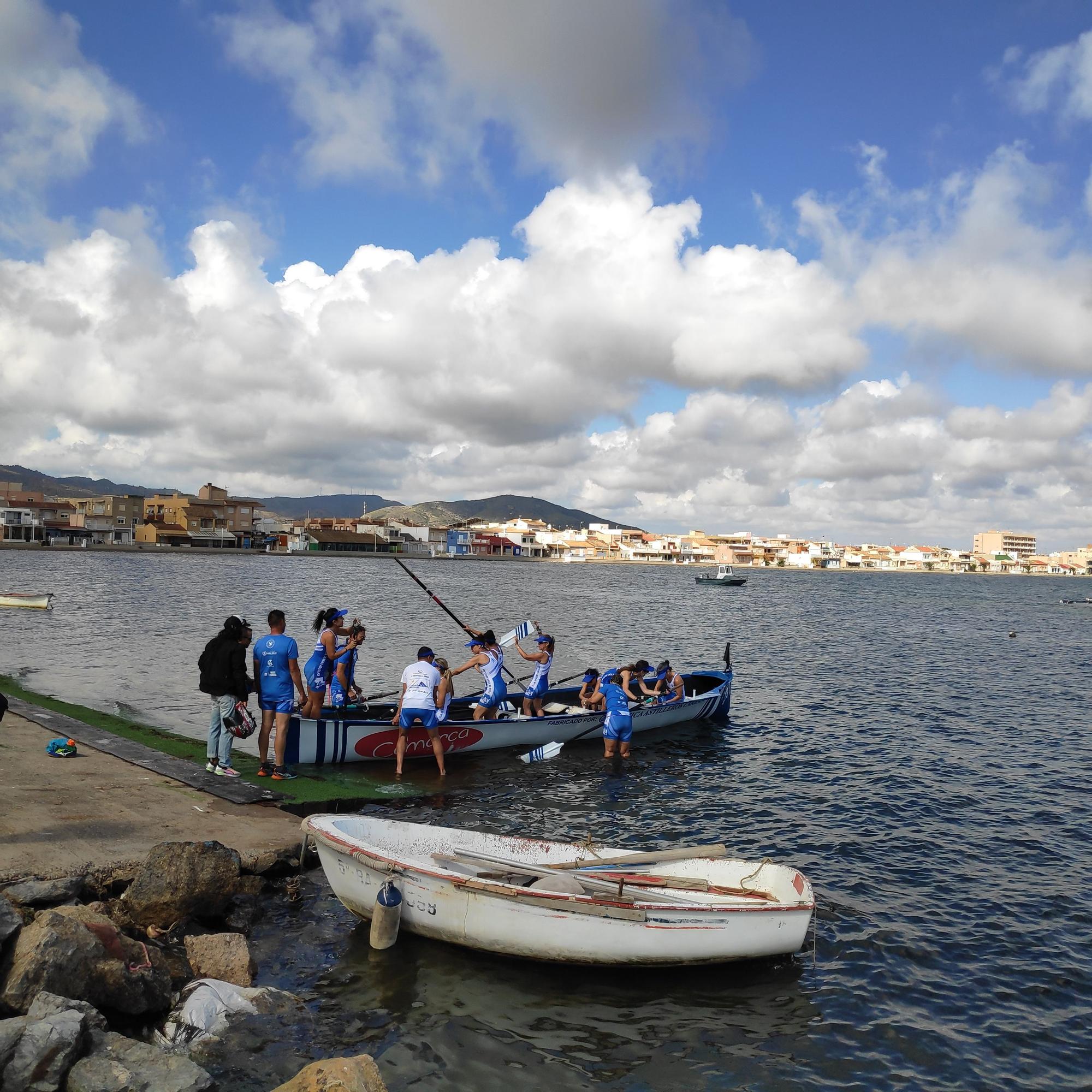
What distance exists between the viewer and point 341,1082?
16.5ft

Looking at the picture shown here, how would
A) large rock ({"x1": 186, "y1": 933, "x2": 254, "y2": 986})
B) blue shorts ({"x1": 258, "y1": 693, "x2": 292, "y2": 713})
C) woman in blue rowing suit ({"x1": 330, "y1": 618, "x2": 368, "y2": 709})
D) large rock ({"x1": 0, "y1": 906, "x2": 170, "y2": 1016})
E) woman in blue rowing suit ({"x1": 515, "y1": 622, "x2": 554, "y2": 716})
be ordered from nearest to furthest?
large rock ({"x1": 0, "y1": 906, "x2": 170, "y2": 1016}), large rock ({"x1": 186, "y1": 933, "x2": 254, "y2": 986}), blue shorts ({"x1": 258, "y1": 693, "x2": 292, "y2": 713}), woman in blue rowing suit ({"x1": 330, "y1": 618, "x2": 368, "y2": 709}), woman in blue rowing suit ({"x1": 515, "y1": 622, "x2": 554, "y2": 716})

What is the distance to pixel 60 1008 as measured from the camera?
17.5 feet

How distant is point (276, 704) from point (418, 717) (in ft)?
8.06

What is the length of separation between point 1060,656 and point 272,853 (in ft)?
139

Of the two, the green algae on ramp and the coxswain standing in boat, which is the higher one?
the coxswain standing in boat

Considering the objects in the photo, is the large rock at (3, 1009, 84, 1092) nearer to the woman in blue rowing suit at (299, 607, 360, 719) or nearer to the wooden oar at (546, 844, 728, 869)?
the wooden oar at (546, 844, 728, 869)

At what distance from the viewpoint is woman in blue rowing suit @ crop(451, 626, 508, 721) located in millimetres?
14953

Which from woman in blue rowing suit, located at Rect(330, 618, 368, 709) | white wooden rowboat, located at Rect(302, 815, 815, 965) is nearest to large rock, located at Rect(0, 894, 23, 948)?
white wooden rowboat, located at Rect(302, 815, 815, 965)

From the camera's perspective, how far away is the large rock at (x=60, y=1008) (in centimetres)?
527

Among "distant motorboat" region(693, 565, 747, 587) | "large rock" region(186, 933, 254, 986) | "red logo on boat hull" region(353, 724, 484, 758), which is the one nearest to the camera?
"large rock" region(186, 933, 254, 986)

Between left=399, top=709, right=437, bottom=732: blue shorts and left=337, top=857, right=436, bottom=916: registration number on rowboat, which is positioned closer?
left=337, top=857, right=436, bottom=916: registration number on rowboat

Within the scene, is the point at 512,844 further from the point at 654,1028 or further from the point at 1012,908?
the point at 1012,908

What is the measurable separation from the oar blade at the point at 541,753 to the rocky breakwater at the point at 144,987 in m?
7.73

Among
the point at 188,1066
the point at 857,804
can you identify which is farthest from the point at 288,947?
the point at 857,804
